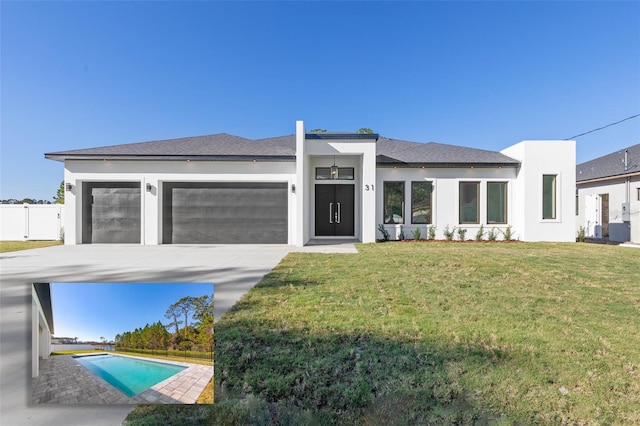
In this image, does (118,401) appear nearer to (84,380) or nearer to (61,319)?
(84,380)

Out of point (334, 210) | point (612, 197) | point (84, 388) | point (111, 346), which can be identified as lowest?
point (84, 388)

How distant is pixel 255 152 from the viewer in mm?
13203

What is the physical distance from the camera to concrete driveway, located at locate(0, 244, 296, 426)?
6.72ft

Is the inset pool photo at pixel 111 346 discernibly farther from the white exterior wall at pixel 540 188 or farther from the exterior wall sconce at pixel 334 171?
the white exterior wall at pixel 540 188

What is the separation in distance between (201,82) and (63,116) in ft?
21.6

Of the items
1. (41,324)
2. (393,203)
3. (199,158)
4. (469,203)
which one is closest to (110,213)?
(199,158)

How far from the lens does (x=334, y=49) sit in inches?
706

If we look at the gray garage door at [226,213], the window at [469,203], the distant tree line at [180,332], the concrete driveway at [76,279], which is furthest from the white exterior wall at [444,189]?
the distant tree line at [180,332]

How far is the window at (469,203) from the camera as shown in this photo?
551 inches

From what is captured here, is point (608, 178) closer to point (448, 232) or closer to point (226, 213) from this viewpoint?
point (448, 232)

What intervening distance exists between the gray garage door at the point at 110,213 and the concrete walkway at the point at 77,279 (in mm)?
776

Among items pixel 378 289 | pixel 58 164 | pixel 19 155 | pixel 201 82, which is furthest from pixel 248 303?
pixel 201 82

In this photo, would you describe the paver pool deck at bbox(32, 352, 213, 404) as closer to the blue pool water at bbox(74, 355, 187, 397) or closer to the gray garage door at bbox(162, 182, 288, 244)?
the blue pool water at bbox(74, 355, 187, 397)

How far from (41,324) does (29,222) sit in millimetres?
18866
